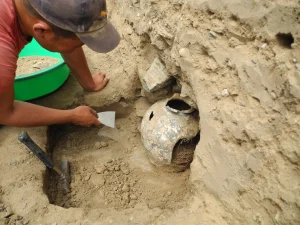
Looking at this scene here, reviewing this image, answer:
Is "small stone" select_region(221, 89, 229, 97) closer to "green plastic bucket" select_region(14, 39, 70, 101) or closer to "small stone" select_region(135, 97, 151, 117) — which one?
"small stone" select_region(135, 97, 151, 117)

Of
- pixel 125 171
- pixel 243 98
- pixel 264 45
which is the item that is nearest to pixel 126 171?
pixel 125 171

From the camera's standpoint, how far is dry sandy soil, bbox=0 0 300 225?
1.25m

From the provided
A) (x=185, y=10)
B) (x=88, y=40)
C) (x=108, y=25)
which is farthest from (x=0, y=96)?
(x=185, y=10)

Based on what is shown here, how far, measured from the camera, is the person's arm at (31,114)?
1680 mm

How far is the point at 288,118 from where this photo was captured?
122 cm

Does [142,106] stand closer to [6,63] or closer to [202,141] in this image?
[202,141]

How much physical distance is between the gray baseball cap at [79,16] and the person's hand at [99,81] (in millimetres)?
966

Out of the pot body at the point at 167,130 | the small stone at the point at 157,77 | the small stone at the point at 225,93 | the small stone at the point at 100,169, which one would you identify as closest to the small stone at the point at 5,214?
the small stone at the point at 100,169

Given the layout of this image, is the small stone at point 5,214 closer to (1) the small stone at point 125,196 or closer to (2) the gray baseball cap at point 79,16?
(1) the small stone at point 125,196

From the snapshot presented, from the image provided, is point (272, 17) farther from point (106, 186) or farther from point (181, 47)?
point (106, 186)

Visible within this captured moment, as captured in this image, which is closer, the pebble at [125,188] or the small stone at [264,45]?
the small stone at [264,45]

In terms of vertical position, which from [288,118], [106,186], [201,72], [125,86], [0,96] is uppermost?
[288,118]

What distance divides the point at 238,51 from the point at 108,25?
2.38 feet

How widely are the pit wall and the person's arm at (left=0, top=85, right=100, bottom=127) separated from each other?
2.33 ft
